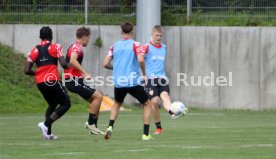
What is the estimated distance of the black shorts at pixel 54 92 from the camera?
1530 cm

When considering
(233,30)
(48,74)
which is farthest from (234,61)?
(48,74)

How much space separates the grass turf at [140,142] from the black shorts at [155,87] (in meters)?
0.84

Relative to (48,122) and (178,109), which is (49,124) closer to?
(48,122)

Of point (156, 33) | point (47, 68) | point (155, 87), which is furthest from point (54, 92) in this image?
point (156, 33)

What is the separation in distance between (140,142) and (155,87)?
322 cm

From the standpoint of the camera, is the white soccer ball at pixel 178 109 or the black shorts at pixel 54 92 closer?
the black shorts at pixel 54 92

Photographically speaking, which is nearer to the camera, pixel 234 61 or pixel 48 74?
pixel 48 74

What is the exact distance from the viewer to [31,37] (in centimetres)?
3012

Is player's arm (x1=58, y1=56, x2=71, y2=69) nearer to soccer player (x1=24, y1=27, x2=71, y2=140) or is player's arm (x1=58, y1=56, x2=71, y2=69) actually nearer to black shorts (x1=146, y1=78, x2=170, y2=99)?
soccer player (x1=24, y1=27, x2=71, y2=140)

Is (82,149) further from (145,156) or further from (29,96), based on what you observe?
(29,96)

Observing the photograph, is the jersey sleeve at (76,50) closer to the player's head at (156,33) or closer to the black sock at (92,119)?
the black sock at (92,119)

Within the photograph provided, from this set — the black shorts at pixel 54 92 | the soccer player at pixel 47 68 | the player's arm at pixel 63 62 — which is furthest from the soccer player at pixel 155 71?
the player's arm at pixel 63 62

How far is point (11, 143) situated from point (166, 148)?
9.35ft

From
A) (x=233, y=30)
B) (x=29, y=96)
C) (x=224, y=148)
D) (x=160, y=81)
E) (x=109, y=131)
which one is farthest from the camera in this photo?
(x=233, y=30)
